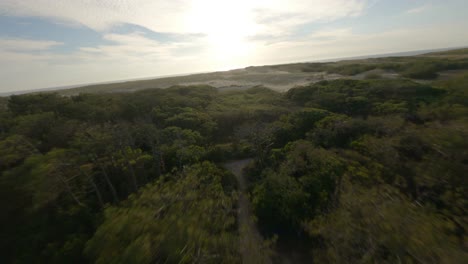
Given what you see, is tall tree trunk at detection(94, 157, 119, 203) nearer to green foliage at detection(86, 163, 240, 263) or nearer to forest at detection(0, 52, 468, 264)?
forest at detection(0, 52, 468, 264)

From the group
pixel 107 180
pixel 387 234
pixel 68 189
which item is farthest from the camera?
pixel 107 180

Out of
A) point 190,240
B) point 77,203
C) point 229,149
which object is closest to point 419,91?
point 229,149

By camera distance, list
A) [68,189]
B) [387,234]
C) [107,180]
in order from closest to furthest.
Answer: [387,234]
[68,189]
[107,180]

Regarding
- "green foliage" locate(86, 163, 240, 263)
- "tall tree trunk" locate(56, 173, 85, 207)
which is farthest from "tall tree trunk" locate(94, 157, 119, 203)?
"green foliage" locate(86, 163, 240, 263)

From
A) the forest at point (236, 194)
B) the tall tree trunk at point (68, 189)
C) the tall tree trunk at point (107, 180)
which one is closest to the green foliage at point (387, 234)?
the forest at point (236, 194)

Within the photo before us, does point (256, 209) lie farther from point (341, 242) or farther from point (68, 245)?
point (68, 245)

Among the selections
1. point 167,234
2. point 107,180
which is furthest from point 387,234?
point 107,180

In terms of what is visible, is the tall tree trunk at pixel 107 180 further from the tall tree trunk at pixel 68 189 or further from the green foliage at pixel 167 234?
the green foliage at pixel 167 234

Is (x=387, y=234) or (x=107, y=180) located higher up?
(x=387, y=234)

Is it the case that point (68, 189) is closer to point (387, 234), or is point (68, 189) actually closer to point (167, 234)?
point (167, 234)

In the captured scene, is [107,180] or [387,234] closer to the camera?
[387,234]
